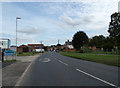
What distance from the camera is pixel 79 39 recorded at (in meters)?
75.3

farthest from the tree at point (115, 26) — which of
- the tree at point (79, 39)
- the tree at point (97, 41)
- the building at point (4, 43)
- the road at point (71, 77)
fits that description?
the building at point (4, 43)

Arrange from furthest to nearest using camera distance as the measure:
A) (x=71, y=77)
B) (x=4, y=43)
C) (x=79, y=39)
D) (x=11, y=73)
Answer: (x=79, y=39)
(x=4, y=43)
(x=11, y=73)
(x=71, y=77)

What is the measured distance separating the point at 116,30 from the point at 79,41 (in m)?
27.1

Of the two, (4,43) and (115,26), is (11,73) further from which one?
(4,43)

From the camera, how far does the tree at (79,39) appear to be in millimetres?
75519

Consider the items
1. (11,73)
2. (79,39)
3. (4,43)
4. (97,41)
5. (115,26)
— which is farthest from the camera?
(97,41)

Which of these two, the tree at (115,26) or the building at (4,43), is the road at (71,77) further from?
the building at (4,43)

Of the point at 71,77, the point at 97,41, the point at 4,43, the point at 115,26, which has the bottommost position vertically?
the point at 71,77

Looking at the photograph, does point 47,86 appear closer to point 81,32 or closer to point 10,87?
point 10,87

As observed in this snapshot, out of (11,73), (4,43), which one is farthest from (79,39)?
(11,73)

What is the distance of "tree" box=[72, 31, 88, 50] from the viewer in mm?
75519

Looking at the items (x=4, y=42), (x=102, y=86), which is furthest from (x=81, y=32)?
(x=102, y=86)

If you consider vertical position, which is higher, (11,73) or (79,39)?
(79,39)

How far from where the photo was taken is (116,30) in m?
50.9
